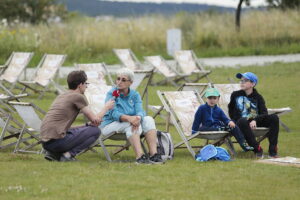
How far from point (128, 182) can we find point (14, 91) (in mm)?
10823

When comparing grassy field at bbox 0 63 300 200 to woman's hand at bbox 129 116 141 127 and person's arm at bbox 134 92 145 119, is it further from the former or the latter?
person's arm at bbox 134 92 145 119

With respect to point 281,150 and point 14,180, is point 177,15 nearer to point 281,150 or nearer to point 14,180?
point 281,150

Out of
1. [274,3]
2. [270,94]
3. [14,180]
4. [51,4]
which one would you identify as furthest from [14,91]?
[51,4]

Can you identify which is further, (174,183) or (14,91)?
(14,91)

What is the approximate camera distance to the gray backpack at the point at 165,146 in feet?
28.4

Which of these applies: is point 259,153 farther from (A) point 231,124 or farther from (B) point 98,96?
(B) point 98,96

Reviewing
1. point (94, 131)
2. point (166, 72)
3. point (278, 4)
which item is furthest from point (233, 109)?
point (278, 4)

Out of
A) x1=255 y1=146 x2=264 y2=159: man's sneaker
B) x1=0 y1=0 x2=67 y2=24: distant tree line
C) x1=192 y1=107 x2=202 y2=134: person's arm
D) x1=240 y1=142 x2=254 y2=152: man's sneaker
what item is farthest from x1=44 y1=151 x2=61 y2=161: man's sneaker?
x1=0 y1=0 x2=67 y2=24: distant tree line

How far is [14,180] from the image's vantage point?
719 cm

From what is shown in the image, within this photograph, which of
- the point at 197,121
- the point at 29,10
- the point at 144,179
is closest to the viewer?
the point at 144,179

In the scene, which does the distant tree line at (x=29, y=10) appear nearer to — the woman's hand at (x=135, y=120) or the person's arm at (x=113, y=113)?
the person's arm at (x=113, y=113)

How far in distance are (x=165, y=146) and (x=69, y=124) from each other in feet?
3.53

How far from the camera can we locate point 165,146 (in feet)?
28.6

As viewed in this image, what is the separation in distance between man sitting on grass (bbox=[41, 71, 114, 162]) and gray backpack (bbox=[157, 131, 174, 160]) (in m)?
0.72
